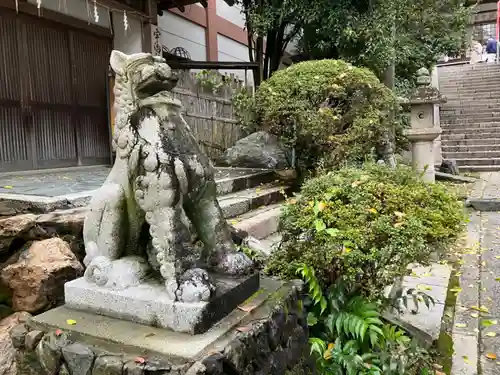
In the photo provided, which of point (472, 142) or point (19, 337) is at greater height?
point (472, 142)

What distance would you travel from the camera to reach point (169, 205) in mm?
2221

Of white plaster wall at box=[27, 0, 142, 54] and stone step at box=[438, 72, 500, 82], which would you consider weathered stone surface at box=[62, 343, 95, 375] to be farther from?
stone step at box=[438, 72, 500, 82]

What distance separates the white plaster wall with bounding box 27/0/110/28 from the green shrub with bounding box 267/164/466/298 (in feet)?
20.7

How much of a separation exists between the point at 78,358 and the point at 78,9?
25.8ft

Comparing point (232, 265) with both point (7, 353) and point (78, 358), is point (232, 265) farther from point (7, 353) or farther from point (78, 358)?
point (7, 353)

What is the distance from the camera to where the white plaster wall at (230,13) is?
14977 mm

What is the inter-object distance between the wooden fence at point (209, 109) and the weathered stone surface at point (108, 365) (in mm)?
7727

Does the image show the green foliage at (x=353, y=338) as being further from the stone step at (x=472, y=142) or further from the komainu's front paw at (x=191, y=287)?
the stone step at (x=472, y=142)

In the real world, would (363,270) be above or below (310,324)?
above

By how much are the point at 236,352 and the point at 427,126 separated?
825 cm

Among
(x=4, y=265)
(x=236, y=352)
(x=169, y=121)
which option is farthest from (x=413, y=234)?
(x=4, y=265)

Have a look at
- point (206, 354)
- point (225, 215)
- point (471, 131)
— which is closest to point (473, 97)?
point (471, 131)

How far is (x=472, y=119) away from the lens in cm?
1714

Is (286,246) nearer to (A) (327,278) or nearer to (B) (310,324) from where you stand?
(A) (327,278)
